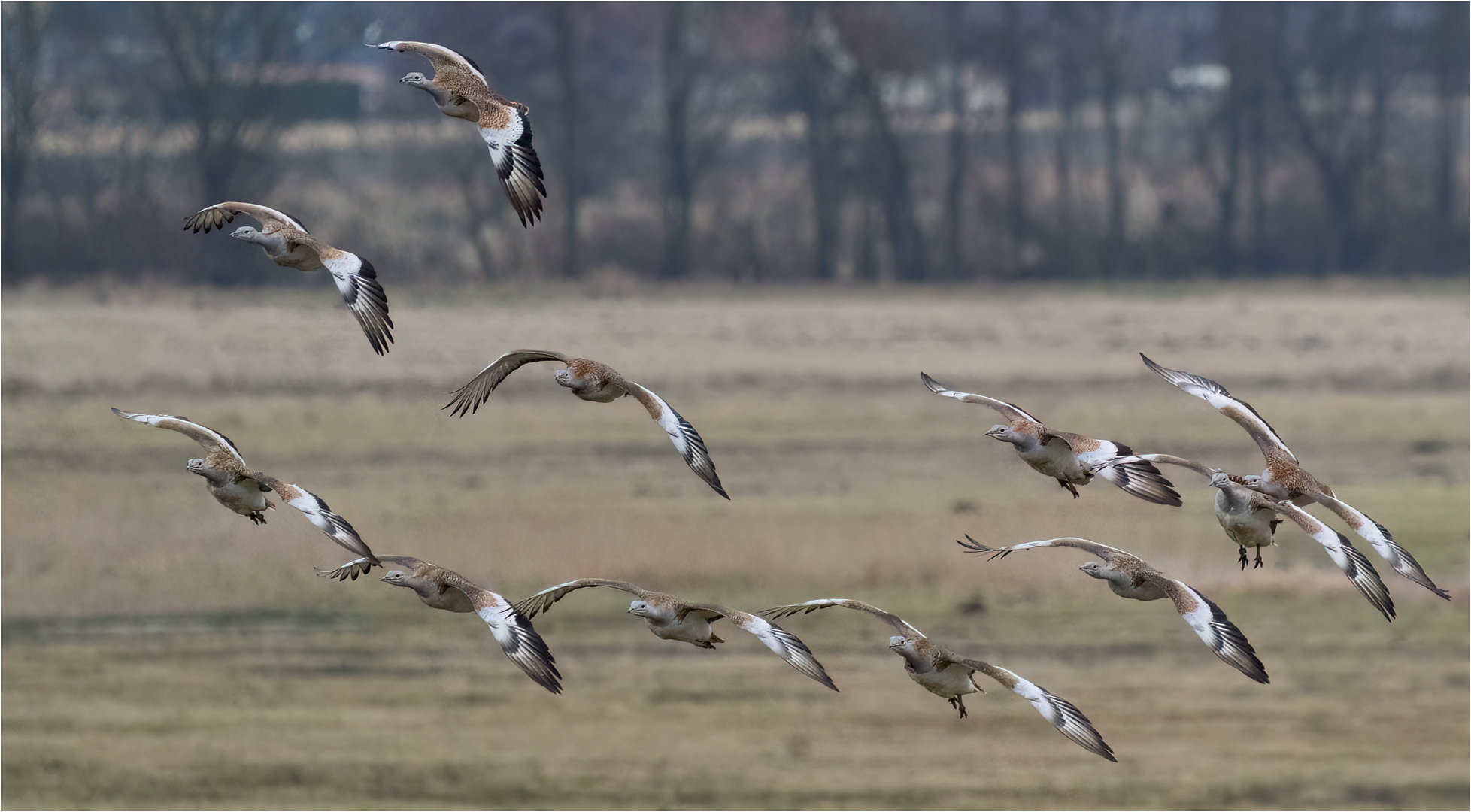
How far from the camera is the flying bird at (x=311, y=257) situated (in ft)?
31.8

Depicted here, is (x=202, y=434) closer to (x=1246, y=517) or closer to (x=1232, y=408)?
(x=1246, y=517)

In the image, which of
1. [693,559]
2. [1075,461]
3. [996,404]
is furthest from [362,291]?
[693,559]

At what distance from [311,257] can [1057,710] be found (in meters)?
4.63

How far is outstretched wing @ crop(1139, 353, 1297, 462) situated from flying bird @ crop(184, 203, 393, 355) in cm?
417

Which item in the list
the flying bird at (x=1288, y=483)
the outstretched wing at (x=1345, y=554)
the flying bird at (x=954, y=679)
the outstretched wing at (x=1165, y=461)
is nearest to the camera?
the outstretched wing at (x=1165, y=461)

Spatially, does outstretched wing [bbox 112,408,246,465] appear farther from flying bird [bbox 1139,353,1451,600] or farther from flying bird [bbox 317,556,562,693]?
flying bird [bbox 1139,353,1451,600]

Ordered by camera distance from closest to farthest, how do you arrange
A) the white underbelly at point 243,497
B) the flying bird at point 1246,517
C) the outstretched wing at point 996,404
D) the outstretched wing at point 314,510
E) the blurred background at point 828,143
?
the outstretched wing at point 314,510 < the white underbelly at point 243,497 < the flying bird at point 1246,517 < the outstretched wing at point 996,404 < the blurred background at point 828,143

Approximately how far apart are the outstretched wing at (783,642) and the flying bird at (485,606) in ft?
3.08

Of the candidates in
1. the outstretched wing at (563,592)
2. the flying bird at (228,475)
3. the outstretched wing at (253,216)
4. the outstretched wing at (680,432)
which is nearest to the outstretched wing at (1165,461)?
the outstretched wing at (680,432)

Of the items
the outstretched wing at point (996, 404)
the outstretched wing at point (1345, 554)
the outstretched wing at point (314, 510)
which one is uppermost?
Answer: the outstretched wing at point (314, 510)

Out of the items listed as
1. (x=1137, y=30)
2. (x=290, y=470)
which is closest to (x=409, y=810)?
(x=290, y=470)

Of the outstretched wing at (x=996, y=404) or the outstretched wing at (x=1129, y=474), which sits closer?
the outstretched wing at (x=1129, y=474)

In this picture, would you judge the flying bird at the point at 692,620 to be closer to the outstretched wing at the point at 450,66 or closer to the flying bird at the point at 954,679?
the flying bird at the point at 954,679

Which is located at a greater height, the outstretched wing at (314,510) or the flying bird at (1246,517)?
the outstretched wing at (314,510)
